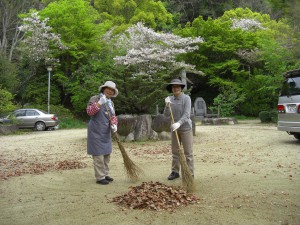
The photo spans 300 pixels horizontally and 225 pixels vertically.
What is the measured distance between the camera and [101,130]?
5.41 m

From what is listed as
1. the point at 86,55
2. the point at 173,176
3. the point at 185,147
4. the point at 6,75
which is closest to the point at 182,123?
the point at 185,147

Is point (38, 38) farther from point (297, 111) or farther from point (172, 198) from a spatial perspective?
point (172, 198)

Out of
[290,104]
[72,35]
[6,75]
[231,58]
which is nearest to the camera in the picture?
[290,104]

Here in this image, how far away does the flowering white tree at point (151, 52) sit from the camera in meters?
15.9

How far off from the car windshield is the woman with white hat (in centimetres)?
538

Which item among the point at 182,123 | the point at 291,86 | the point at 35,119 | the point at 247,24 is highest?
the point at 247,24

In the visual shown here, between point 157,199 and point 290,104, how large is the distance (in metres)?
5.98

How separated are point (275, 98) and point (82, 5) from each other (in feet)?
45.7

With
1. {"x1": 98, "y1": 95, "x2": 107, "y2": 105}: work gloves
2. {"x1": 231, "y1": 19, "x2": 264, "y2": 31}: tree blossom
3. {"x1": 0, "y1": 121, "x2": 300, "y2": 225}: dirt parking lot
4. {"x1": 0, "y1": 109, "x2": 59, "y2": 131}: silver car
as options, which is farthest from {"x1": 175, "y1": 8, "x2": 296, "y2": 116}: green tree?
{"x1": 98, "y1": 95, "x2": 107, "y2": 105}: work gloves

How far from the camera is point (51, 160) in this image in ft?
26.4

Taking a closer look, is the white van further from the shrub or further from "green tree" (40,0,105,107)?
"green tree" (40,0,105,107)

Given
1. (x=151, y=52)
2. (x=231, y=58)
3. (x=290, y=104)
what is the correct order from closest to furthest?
1. (x=290, y=104)
2. (x=151, y=52)
3. (x=231, y=58)

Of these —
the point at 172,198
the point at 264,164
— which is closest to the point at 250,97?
the point at 264,164

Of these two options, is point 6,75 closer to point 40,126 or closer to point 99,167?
point 40,126
